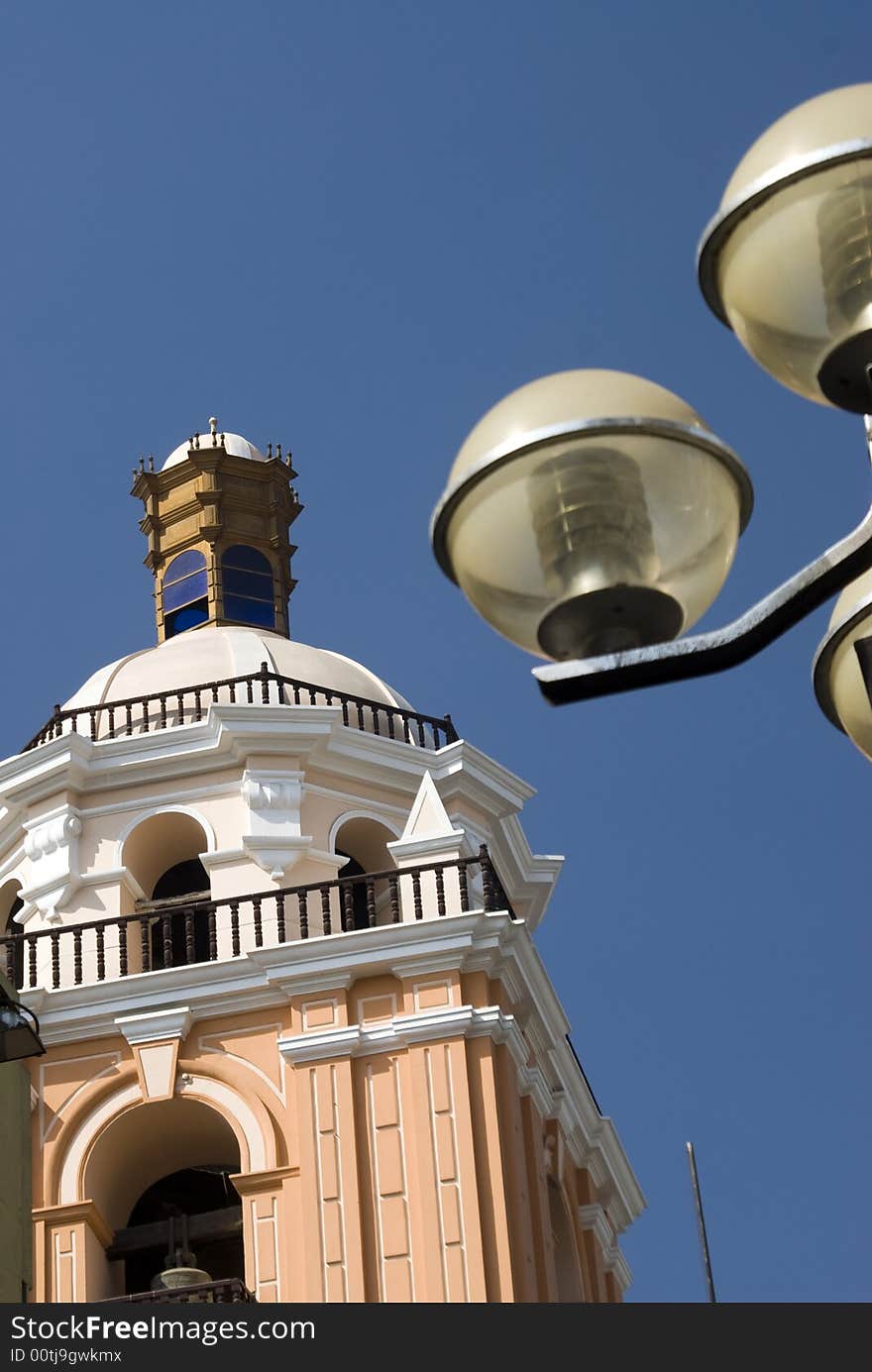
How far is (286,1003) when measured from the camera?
2223cm

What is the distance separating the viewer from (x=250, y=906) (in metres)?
23.2

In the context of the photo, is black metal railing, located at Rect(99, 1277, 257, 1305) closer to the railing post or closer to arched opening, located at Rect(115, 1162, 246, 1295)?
arched opening, located at Rect(115, 1162, 246, 1295)

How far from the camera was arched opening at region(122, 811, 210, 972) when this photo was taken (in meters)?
24.0

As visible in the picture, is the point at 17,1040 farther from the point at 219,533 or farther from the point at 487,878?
the point at 219,533

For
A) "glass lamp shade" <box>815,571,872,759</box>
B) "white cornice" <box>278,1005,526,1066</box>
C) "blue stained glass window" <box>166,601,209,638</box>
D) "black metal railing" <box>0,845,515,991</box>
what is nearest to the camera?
"glass lamp shade" <box>815,571,872,759</box>

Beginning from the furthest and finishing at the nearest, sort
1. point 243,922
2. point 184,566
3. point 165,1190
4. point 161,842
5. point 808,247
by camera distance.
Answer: point 184,566, point 161,842, point 165,1190, point 243,922, point 808,247

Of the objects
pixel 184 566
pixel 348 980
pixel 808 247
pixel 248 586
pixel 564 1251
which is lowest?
pixel 808 247

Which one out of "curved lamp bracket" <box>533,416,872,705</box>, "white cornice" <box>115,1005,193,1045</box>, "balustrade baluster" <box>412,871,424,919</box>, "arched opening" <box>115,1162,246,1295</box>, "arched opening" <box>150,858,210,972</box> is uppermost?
"arched opening" <box>150,858,210,972</box>

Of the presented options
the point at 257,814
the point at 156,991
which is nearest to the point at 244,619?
the point at 257,814

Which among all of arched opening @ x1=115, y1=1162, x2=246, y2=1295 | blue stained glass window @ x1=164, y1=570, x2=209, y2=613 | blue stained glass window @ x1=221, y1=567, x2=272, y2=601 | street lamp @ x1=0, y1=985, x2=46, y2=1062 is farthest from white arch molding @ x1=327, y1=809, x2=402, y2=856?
street lamp @ x1=0, y1=985, x2=46, y2=1062

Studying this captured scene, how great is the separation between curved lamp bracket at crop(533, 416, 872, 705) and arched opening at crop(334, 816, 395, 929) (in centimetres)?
1964

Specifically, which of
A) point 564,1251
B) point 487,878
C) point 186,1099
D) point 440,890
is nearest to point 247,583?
point 487,878

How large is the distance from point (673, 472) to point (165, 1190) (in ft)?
65.8

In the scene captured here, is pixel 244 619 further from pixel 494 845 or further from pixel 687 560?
pixel 687 560
